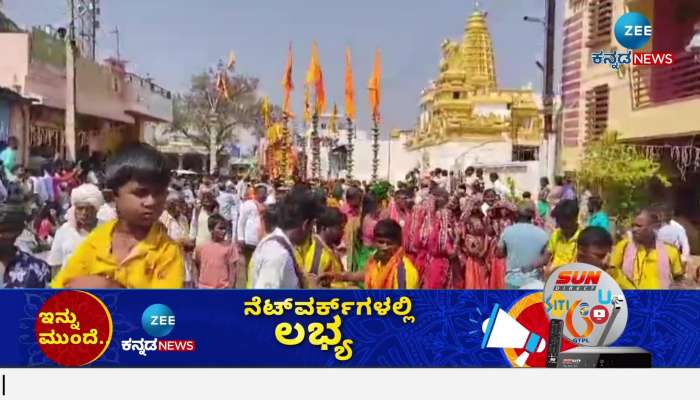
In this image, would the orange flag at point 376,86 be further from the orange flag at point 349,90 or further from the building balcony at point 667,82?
the building balcony at point 667,82

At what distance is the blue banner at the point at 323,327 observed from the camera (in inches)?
154

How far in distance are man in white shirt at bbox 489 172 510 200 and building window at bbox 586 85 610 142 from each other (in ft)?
1.53

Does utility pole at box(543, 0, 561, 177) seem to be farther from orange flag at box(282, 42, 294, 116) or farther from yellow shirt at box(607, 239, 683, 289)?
orange flag at box(282, 42, 294, 116)

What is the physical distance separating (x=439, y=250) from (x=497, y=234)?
0.29 metres

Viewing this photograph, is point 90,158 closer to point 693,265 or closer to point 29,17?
point 29,17

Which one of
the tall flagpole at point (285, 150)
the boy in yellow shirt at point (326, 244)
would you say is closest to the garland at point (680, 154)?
the boy in yellow shirt at point (326, 244)

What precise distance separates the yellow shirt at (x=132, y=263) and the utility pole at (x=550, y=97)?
6.10 ft

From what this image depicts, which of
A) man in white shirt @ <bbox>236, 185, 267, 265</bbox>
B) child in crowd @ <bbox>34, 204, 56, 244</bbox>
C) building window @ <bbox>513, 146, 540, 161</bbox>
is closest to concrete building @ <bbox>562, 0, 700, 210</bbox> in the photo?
building window @ <bbox>513, 146, 540, 161</bbox>

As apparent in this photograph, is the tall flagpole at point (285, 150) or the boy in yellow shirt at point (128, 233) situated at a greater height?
the tall flagpole at point (285, 150)

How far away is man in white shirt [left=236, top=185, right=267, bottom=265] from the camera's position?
4059 millimetres

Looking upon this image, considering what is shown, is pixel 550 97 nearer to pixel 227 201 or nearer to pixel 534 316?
pixel 534 316

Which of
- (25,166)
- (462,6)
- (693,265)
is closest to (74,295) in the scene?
(25,166)

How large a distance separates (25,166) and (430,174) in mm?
1915

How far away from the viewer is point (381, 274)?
4039mm
